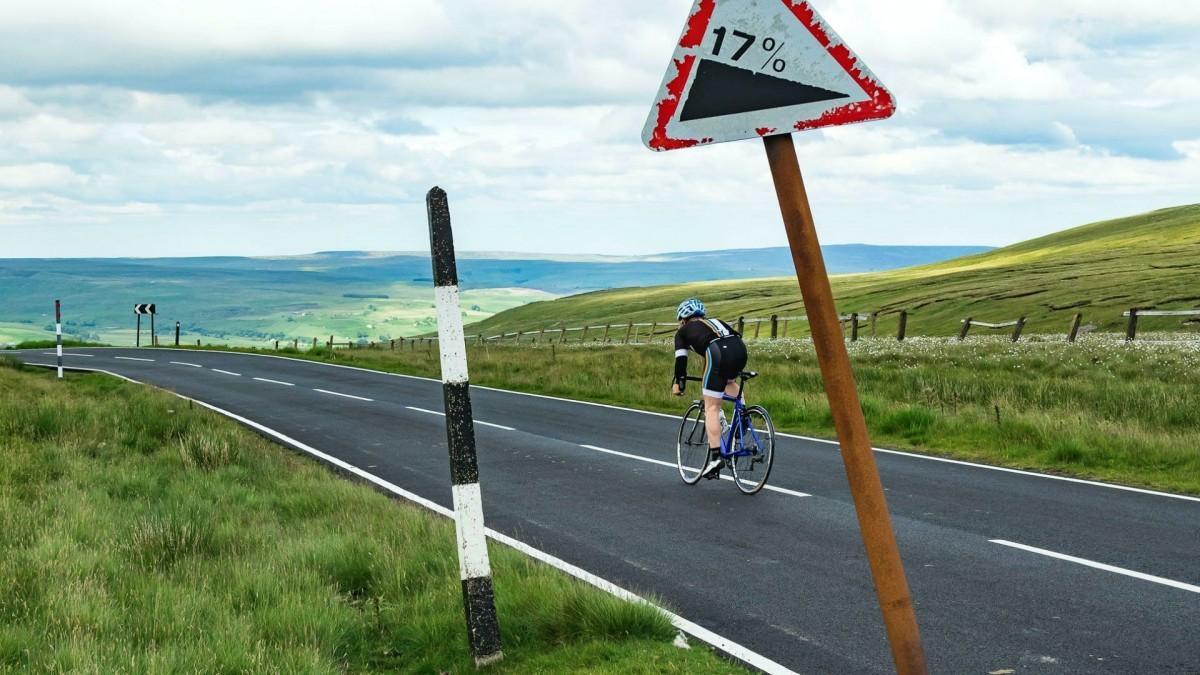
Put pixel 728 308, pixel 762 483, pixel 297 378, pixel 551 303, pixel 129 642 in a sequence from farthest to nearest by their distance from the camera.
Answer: pixel 551 303 → pixel 728 308 → pixel 297 378 → pixel 762 483 → pixel 129 642

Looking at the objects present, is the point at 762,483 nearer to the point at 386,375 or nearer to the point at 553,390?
the point at 553,390

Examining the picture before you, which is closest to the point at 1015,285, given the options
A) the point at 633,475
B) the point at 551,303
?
the point at 633,475

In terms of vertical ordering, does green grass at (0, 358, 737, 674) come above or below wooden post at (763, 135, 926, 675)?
below

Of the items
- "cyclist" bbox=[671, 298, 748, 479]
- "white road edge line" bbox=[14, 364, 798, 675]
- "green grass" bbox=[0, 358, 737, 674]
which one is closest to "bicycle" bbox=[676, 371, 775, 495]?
"cyclist" bbox=[671, 298, 748, 479]

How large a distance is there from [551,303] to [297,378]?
5421 inches

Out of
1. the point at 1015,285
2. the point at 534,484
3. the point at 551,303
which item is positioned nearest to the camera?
the point at 534,484

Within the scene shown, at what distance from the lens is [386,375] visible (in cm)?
3047

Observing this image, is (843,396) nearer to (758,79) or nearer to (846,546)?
(758,79)

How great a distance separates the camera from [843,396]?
3.46m

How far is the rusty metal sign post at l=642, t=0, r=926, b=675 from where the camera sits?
11.2 ft

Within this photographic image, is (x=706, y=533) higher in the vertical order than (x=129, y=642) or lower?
lower

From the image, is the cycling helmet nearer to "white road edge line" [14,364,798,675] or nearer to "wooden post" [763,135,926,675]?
"white road edge line" [14,364,798,675]

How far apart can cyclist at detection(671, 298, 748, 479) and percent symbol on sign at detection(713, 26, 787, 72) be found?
7.43 meters

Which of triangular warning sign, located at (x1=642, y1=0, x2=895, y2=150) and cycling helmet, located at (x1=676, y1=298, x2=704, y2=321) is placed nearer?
triangular warning sign, located at (x1=642, y1=0, x2=895, y2=150)
